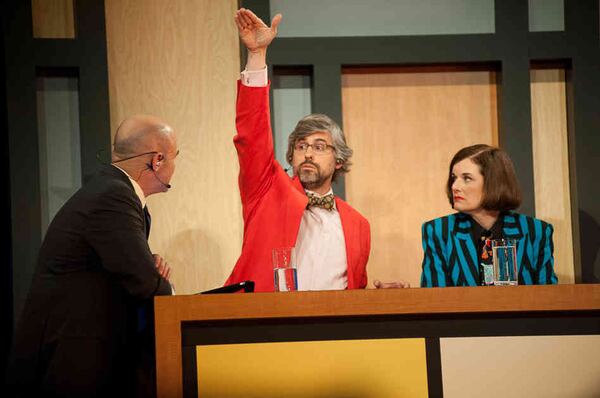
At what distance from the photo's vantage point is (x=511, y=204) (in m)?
3.33

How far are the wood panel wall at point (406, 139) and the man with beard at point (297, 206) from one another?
77cm

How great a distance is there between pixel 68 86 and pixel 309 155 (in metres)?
1.43

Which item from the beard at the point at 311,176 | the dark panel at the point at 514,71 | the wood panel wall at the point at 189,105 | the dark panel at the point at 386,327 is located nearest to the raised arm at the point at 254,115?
the beard at the point at 311,176

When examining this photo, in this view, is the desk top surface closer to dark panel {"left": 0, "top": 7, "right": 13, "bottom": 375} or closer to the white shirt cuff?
the white shirt cuff

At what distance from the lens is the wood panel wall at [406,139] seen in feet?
14.0

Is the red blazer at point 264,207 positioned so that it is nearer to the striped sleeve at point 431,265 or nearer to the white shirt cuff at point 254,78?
the white shirt cuff at point 254,78

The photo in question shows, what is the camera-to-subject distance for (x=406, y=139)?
4.32 metres

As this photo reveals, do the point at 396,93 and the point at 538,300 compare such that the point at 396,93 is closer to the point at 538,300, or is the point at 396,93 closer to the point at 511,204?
the point at 511,204

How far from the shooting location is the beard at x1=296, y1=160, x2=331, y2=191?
3.43m

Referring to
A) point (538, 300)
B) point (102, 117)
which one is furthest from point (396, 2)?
point (538, 300)

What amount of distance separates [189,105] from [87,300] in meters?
1.86

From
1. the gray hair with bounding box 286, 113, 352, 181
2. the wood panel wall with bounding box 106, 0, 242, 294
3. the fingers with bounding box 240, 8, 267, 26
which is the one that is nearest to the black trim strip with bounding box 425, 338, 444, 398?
the fingers with bounding box 240, 8, 267, 26

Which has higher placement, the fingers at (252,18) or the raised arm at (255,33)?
the fingers at (252,18)

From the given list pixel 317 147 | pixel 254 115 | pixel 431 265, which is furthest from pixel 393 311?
pixel 317 147
